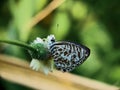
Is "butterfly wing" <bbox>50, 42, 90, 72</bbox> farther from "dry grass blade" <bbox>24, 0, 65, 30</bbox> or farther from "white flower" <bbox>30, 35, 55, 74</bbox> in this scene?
"dry grass blade" <bbox>24, 0, 65, 30</bbox>

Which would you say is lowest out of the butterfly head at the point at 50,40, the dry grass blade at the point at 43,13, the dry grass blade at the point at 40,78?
the dry grass blade at the point at 40,78

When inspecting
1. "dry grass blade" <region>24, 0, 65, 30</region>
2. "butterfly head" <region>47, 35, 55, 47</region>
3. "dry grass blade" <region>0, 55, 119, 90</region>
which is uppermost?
"dry grass blade" <region>24, 0, 65, 30</region>

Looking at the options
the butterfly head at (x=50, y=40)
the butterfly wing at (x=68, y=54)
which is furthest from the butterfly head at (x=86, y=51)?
the butterfly head at (x=50, y=40)

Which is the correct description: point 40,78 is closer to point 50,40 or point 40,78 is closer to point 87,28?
point 50,40

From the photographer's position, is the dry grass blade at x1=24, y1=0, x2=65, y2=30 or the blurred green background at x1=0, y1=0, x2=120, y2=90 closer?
the blurred green background at x1=0, y1=0, x2=120, y2=90

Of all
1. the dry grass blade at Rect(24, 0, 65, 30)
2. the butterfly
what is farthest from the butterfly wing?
the dry grass blade at Rect(24, 0, 65, 30)

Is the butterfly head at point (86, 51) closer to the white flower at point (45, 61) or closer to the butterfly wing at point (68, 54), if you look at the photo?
the butterfly wing at point (68, 54)

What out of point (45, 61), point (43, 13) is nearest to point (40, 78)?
point (45, 61)
